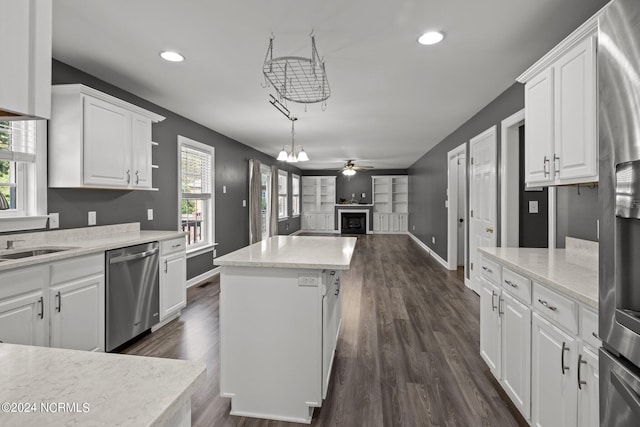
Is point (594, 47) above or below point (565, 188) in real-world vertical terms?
above

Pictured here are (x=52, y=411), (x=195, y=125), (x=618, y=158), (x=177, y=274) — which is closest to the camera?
(x=52, y=411)

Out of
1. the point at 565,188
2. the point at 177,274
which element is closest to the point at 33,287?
the point at 177,274

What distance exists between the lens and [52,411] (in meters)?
0.56

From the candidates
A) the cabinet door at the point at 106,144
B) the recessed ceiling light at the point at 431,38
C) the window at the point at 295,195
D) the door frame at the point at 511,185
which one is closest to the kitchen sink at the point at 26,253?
the cabinet door at the point at 106,144

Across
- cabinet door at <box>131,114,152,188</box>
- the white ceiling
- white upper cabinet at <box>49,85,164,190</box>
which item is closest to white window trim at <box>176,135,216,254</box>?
the white ceiling

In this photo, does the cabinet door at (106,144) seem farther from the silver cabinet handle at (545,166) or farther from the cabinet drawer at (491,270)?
the silver cabinet handle at (545,166)

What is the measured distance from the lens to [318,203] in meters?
12.7

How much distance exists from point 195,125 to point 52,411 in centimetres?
508

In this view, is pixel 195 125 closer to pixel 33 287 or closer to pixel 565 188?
pixel 33 287

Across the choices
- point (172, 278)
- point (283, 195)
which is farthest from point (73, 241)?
point (283, 195)

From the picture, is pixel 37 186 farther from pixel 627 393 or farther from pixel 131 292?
pixel 627 393

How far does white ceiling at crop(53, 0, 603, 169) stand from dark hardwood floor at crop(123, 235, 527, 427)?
2.47 meters

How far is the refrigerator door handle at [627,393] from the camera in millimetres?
911

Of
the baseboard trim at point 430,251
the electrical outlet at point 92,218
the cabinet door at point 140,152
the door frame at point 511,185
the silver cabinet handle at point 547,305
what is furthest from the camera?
the baseboard trim at point 430,251
